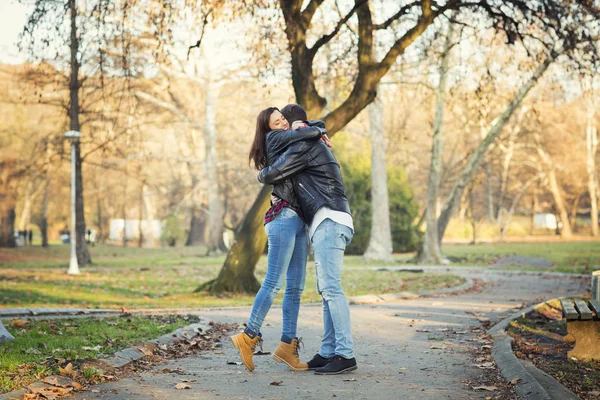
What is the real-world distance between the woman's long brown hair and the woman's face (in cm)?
3

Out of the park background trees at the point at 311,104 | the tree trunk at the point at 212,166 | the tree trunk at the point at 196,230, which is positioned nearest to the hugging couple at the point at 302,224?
the park background trees at the point at 311,104

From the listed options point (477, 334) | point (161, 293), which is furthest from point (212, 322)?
point (161, 293)

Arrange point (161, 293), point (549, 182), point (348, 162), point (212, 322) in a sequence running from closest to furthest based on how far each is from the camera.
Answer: point (212, 322) → point (161, 293) → point (348, 162) → point (549, 182)

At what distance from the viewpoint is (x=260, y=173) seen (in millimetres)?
6938

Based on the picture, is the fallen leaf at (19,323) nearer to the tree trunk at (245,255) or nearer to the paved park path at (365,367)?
the paved park path at (365,367)

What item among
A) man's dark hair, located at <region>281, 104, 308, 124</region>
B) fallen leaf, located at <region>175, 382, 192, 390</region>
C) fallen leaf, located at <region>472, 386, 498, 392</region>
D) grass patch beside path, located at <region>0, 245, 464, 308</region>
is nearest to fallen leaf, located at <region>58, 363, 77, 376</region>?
fallen leaf, located at <region>175, 382, 192, 390</region>

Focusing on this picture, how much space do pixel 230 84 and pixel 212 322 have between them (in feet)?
99.3

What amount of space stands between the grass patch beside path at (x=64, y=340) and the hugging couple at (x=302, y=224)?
155cm

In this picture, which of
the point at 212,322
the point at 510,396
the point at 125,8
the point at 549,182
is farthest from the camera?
the point at 549,182

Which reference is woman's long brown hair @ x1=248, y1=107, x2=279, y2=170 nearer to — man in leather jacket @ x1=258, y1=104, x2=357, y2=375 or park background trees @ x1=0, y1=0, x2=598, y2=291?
man in leather jacket @ x1=258, y1=104, x2=357, y2=375

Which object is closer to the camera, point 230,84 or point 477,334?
point 477,334

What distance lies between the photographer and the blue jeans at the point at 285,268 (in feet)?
22.8

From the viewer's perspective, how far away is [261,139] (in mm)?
7113

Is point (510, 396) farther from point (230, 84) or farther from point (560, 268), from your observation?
point (230, 84)
